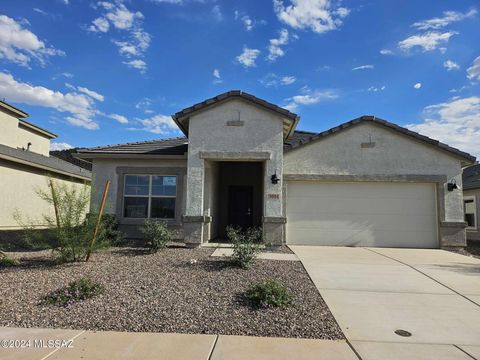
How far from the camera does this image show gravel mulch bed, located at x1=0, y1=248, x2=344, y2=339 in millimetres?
4805

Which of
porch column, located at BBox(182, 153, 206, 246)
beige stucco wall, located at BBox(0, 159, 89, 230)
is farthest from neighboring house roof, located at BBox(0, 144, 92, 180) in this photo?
porch column, located at BBox(182, 153, 206, 246)

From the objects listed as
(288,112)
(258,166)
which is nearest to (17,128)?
(258,166)

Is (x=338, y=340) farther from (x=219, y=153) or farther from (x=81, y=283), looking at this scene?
(x=219, y=153)

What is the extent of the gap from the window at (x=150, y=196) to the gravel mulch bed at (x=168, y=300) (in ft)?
13.9

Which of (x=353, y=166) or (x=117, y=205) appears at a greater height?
(x=353, y=166)

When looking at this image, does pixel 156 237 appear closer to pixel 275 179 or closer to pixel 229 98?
pixel 275 179

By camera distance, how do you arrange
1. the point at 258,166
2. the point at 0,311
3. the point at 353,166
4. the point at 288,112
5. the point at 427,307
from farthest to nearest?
the point at 258,166
the point at 353,166
the point at 288,112
the point at 427,307
the point at 0,311

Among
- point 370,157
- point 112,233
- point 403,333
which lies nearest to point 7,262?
point 112,233

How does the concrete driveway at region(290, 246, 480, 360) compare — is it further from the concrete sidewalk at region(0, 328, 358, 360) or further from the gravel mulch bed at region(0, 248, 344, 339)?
the concrete sidewalk at region(0, 328, 358, 360)

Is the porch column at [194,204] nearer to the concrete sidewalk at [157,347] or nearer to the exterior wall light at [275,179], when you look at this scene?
the exterior wall light at [275,179]

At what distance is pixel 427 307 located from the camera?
18.5 ft

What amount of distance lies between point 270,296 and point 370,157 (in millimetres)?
8488

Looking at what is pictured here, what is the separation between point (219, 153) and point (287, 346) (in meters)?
7.83

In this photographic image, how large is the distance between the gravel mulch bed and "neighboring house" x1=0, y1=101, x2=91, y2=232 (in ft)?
21.0
